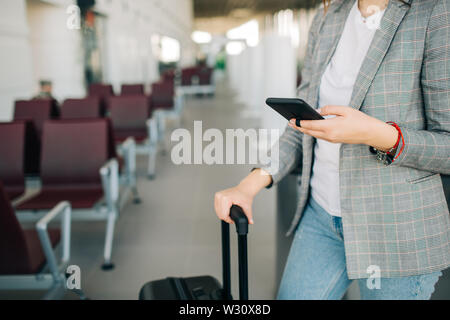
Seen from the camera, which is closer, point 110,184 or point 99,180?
point 110,184

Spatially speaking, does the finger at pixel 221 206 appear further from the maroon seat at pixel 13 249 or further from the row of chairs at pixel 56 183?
the row of chairs at pixel 56 183

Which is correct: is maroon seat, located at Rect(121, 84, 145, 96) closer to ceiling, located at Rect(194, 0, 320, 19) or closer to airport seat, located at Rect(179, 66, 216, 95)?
airport seat, located at Rect(179, 66, 216, 95)

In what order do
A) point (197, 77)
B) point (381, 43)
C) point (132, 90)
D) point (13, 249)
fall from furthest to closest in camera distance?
point (197, 77), point (132, 90), point (13, 249), point (381, 43)

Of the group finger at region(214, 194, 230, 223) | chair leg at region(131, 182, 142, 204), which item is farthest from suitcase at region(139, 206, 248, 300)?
chair leg at region(131, 182, 142, 204)

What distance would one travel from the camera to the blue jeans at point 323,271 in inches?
35.3

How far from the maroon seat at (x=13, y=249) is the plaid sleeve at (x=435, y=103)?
1.24 m

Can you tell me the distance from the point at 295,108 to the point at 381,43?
0.92ft

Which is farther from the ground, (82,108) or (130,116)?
(82,108)

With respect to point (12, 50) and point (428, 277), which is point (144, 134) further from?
point (428, 277)

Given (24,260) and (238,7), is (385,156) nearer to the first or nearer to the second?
(24,260)

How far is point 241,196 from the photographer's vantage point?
82 cm

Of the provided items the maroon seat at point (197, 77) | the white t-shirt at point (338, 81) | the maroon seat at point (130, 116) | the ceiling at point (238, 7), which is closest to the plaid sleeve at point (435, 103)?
the white t-shirt at point (338, 81)

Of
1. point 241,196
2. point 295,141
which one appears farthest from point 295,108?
point 295,141

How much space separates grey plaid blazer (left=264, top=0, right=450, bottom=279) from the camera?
754 mm
